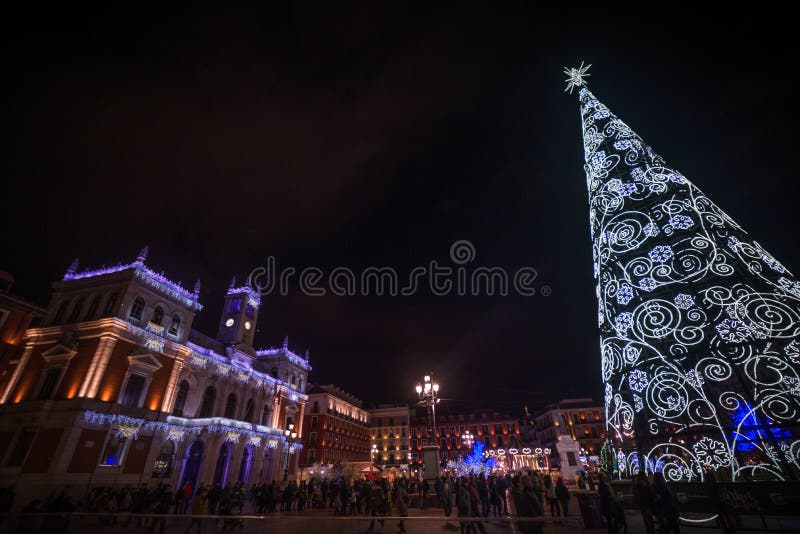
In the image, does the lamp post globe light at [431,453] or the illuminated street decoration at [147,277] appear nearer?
the lamp post globe light at [431,453]

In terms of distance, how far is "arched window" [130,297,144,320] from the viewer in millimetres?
24322

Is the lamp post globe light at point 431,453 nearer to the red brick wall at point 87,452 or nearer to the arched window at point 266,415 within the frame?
the red brick wall at point 87,452

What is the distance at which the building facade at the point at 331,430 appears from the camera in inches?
1903

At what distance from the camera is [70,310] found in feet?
80.3

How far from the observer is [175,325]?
1086 inches

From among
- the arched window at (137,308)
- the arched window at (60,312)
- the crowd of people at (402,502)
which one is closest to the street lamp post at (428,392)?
the crowd of people at (402,502)

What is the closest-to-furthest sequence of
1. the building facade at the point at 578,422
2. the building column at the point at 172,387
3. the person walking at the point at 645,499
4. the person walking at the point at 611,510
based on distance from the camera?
the person walking at the point at 645,499
the person walking at the point at 611,510
the building column at the point at 172,387
the building facade at the point at 578,422

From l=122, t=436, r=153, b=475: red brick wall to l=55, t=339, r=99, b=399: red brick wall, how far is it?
4899 mm

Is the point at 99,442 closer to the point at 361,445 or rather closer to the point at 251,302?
the point at 251,302

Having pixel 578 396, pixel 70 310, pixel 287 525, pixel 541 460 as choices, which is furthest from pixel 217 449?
pixel 578 396

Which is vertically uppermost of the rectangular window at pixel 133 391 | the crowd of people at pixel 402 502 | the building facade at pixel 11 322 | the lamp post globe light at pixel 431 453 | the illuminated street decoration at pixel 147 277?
the illuminated street decoration at pixel 147 277

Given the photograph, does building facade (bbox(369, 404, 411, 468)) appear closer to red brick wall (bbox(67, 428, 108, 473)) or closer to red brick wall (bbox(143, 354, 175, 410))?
red brick wall (bbox(143, 354, 175, 410))

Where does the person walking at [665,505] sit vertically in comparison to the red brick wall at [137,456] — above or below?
below

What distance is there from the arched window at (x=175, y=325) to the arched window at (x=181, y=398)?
13.5ft
